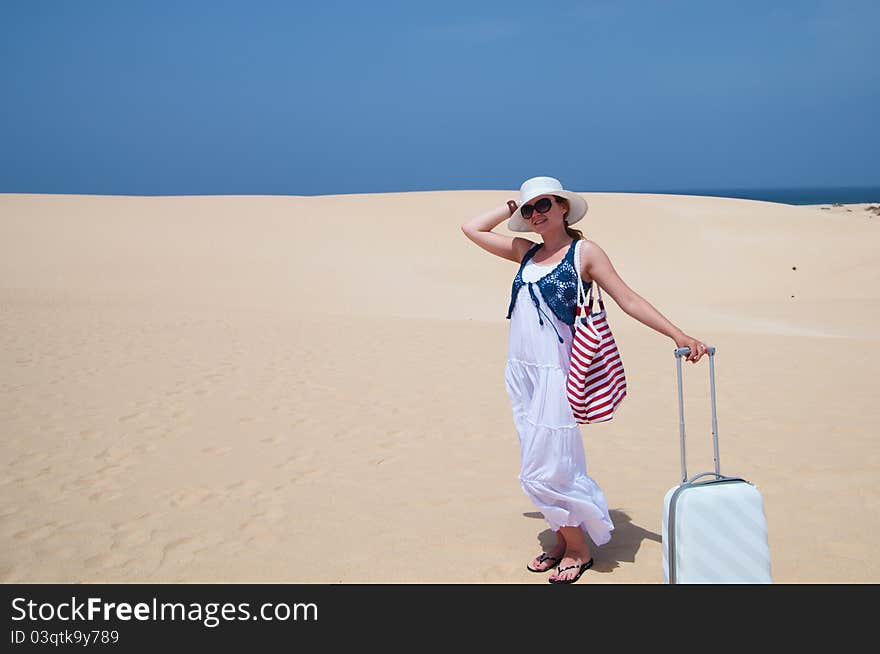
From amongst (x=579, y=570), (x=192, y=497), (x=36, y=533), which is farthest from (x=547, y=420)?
(x=36, y=533)

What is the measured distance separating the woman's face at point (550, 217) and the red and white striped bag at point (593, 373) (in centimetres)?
42

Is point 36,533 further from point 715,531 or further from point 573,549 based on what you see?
point 715,531

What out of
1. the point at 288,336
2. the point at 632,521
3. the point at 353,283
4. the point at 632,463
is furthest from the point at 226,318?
the point at 632,521

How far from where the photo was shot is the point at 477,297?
1873 centimetres

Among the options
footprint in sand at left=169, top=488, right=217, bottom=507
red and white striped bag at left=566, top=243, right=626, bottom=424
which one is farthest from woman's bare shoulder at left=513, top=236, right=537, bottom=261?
footprint in sand at left=169, top=488, right=217, bottom=507

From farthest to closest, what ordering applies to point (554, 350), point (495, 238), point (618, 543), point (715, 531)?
1. point (618, 543)
2. point (495, 238)
3. point (554, 350)
4. point (715, 531)

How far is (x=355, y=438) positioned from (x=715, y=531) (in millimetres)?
3767

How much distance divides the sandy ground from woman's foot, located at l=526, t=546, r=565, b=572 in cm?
7

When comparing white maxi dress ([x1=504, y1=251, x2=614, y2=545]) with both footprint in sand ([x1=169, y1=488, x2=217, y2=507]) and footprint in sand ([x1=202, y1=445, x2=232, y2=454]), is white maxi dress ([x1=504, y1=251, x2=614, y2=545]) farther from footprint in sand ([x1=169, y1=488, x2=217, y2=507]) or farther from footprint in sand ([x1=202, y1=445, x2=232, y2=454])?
footprint in sand ([x1=202, y1=445, x2=232, y2=454])

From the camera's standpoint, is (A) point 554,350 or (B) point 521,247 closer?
(A) point 554,350

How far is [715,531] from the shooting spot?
3.13 meters

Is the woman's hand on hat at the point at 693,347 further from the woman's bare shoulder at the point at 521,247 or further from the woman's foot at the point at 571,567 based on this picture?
the woman's foot at the point at 571,567

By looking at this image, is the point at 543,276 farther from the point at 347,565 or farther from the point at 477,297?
the point at 477,297
